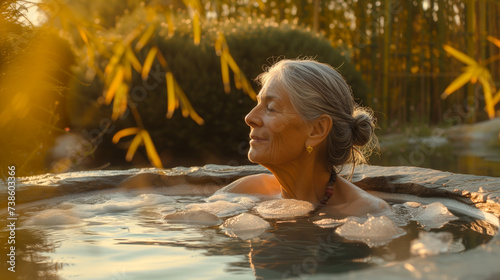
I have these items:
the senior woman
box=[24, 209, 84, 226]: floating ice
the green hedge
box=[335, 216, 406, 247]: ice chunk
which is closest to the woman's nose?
the senior woman

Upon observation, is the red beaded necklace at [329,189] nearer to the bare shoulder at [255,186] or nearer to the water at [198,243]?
the water at [198,243]

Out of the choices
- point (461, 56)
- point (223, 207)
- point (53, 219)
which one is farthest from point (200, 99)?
point (461, 56)

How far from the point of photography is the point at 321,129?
3.02 meters

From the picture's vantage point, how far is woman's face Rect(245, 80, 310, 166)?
297 cm

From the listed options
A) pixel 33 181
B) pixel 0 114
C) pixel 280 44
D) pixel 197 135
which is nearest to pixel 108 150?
pixel 197 135

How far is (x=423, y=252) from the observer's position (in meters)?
1.66

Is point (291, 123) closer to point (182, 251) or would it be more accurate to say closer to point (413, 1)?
point (182, 251)

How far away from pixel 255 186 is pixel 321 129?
747 millimetres

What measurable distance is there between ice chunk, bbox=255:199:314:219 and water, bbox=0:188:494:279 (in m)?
0.01

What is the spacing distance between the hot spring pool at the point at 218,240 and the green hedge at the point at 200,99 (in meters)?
4.49

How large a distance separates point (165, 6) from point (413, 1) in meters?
11.4

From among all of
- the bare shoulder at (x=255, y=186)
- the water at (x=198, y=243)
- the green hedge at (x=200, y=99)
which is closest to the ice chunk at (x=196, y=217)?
the water at (x=198, y=243)

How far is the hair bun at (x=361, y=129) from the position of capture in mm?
3102

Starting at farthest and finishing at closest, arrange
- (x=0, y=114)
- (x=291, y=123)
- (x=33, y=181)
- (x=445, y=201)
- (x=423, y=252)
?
(x=33, y=181) → (x=445, y=201) → (x=291, y=123) → (x=0, y=114) → (x=423, y=252)
